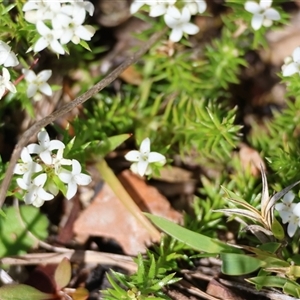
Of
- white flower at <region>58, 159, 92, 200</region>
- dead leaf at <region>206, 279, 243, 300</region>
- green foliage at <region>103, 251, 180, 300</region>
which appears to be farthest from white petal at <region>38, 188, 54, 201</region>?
dead leaf at <region>206, 279, 243, 300</region>

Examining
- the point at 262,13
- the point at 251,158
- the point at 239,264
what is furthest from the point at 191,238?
the point at 262,13

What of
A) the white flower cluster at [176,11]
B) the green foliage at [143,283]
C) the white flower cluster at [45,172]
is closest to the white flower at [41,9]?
the white flower cluster at [176,11]

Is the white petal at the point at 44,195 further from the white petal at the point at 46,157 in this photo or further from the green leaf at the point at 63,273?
the green leaf at the point at 63,273

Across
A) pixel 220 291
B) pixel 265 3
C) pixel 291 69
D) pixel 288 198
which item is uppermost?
pixel 265 3

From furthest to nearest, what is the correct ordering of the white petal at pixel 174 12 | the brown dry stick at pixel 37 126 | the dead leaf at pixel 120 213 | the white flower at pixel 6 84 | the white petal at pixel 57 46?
the dead leaf at pixel 120 213 → the white petal at pixel 174 12 → the white petal at pixel 57 46 → the white flower at pixel 6 84 → the brown dry stick at pixel 37 126

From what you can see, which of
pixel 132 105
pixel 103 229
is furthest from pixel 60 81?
pixel 103 229

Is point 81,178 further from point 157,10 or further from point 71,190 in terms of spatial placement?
point 157,10
